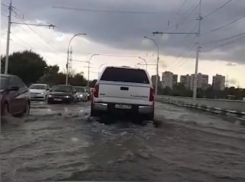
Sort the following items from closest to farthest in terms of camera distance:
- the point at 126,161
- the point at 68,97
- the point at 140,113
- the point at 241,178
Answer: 1. the point at 241,178
2. the point at 126,161
3. the point at 140,113
4. the point at 68,97

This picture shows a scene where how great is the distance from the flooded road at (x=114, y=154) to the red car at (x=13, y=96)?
660mm

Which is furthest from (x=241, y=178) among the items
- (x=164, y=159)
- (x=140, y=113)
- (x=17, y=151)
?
(x=140, y=113)

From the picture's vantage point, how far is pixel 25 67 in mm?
72062

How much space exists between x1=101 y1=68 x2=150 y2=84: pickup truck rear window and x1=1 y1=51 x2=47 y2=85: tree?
54.0 metres

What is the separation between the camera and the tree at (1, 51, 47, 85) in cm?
7006

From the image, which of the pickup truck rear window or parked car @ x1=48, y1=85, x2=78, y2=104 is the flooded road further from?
parked car @ x1=48, y1=85, x2=78, y2=104

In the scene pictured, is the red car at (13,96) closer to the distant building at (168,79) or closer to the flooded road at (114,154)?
the flooded road at (114,154)

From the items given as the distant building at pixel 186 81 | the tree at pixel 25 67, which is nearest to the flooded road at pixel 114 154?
the tree at pixel 25 67

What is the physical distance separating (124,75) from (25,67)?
58.6 meters

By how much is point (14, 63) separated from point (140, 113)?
5957 centimetres

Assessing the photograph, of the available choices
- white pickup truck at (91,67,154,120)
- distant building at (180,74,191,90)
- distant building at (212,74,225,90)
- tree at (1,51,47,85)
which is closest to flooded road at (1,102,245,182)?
white pickup truck at (91,67,154,120)

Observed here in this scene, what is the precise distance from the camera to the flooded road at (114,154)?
6828 mm

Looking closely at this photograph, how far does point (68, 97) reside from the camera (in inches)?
1299

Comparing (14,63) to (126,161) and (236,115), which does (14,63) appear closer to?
(236,115)
